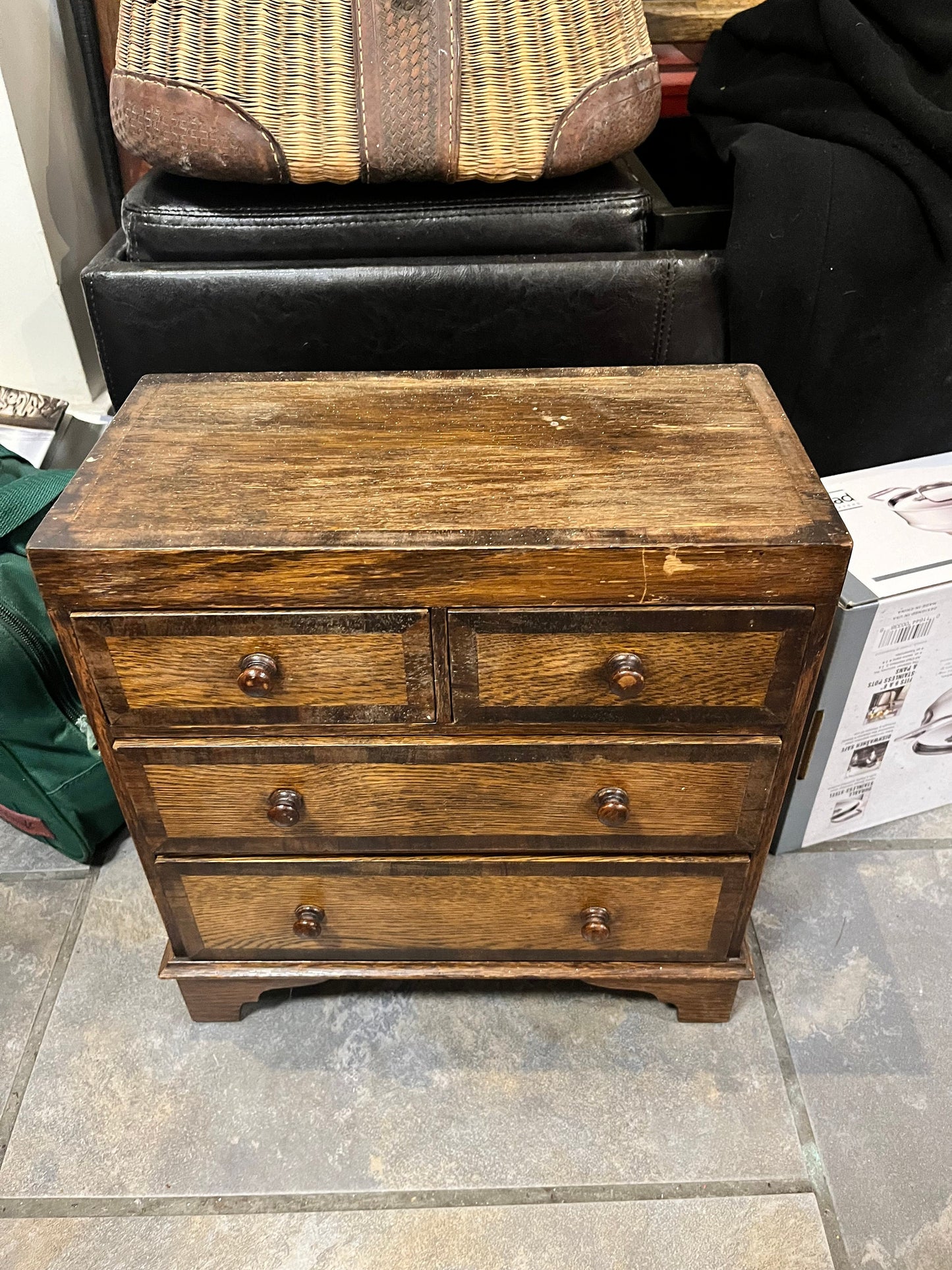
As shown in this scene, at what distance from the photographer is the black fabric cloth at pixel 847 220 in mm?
1115

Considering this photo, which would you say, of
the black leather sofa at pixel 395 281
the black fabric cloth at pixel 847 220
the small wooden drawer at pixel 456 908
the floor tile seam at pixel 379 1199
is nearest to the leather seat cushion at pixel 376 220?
the black leather sofa at pixel 395 281

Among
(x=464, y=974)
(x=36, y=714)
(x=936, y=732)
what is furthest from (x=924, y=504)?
(x=36, y=714)

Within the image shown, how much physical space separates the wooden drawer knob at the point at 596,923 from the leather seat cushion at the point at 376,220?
0.81 meters

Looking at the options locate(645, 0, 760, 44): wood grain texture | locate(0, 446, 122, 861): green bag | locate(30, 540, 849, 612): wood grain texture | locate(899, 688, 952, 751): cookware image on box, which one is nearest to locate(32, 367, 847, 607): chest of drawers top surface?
locate(30, 540, 849, 612): wood grain texture

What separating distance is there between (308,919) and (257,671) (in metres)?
0.39

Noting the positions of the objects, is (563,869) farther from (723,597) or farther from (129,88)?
(129,88)

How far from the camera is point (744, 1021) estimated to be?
1.23 m

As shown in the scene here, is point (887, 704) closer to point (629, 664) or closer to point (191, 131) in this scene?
point (629, 664)

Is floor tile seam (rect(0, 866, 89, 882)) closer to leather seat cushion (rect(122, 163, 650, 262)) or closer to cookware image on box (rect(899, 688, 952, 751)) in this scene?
leather seat cushion (rect(122, 163, 650, 262))

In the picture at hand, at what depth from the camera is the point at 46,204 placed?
1.40 meters

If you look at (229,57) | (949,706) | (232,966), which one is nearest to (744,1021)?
(949,706)

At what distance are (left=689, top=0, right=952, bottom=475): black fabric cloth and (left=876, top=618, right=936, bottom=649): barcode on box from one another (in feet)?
0.86

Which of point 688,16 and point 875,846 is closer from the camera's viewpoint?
point 875,846

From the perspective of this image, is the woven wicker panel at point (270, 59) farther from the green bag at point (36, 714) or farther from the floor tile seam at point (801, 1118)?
the floor tile seam at point (801, 1118)
